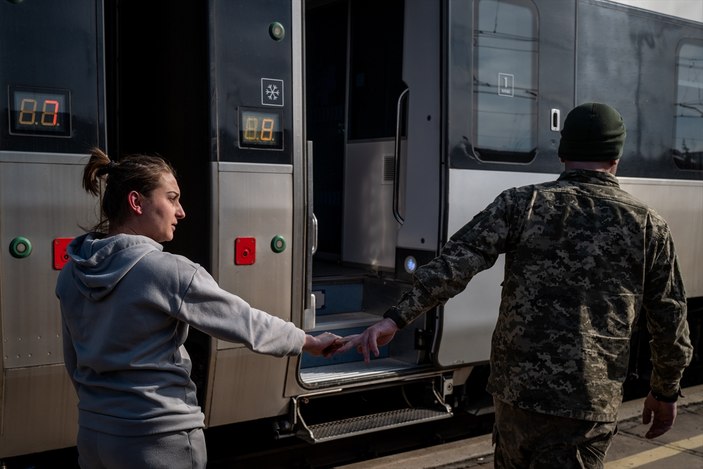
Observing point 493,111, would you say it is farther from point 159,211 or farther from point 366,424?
point 159,211

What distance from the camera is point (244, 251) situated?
417cm

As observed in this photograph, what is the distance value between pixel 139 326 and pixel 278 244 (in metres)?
2.05

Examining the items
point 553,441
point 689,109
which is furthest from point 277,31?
point 689,109

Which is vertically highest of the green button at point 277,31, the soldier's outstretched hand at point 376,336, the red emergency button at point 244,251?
the green button at point 277,31

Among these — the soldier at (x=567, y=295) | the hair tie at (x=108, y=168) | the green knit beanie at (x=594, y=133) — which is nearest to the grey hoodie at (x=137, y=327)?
the hair tie at (x=108, y=168)

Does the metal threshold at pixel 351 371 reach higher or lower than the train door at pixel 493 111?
lower

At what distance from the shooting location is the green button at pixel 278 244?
4.27 m

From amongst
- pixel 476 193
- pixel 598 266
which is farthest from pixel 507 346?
pixel 476 193

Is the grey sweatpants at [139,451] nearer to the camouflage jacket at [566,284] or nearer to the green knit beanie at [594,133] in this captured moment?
the camouflage jacket at [566,284]

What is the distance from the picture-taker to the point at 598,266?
283 centimetres

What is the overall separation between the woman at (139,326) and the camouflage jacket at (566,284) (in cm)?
79

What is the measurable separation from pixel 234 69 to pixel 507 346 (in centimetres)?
203

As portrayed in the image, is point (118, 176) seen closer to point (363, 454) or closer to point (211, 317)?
point (211, 317)

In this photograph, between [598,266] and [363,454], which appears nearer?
[598,266]
